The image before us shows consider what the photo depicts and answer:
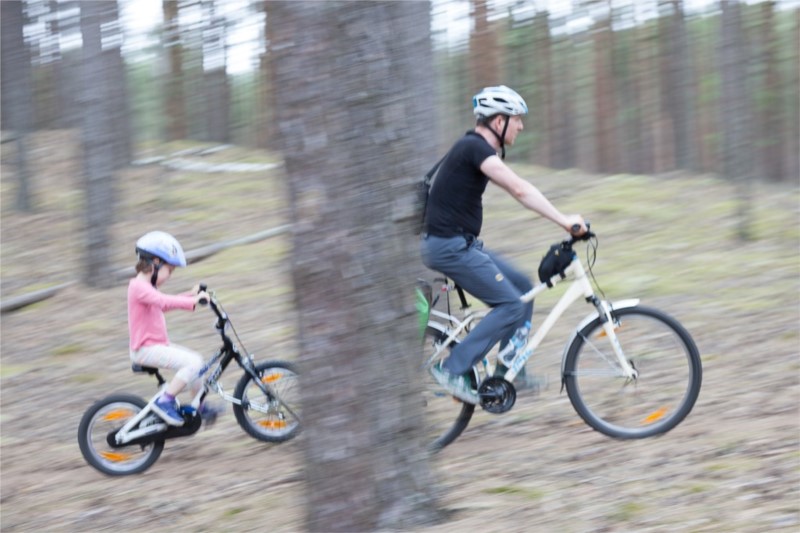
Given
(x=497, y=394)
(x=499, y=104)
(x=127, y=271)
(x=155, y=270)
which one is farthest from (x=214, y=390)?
(x=127, y=271)

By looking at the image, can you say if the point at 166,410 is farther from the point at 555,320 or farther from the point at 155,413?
the point at 555,320

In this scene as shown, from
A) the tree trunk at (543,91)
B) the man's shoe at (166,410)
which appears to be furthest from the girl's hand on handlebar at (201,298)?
the tree trunk at (543,91)

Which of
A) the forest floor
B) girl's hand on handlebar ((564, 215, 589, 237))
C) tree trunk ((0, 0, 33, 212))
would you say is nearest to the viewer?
the forest floor

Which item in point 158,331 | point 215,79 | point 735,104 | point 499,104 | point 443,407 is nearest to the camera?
point 499,104

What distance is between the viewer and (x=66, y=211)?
54.3 ft

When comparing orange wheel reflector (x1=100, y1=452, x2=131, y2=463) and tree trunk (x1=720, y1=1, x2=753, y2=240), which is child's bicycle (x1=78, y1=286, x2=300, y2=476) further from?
tree trunk (x1=720, y1=1, x2=753, y2=240)

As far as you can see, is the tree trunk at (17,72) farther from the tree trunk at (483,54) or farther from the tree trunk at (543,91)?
the tree trunk at (543,91)

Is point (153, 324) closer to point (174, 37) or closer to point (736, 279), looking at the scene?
point (736, 279)

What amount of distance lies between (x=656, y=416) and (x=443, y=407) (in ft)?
4.42

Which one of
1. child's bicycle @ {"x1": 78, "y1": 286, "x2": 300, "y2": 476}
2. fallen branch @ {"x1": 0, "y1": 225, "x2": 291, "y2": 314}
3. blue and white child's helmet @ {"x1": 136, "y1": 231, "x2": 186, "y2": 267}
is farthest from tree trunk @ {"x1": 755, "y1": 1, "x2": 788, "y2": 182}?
blue and white child's helmet @ {"x1": 136, "y1": 231, "x2": 186, "y2": 267}

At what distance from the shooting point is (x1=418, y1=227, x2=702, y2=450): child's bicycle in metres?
5.96

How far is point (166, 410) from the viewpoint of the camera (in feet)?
22.9

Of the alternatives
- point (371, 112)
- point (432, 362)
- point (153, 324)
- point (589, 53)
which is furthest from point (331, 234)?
point (589, 53)

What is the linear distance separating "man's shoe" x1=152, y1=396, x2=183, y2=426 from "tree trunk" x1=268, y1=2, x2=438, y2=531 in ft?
7.81
